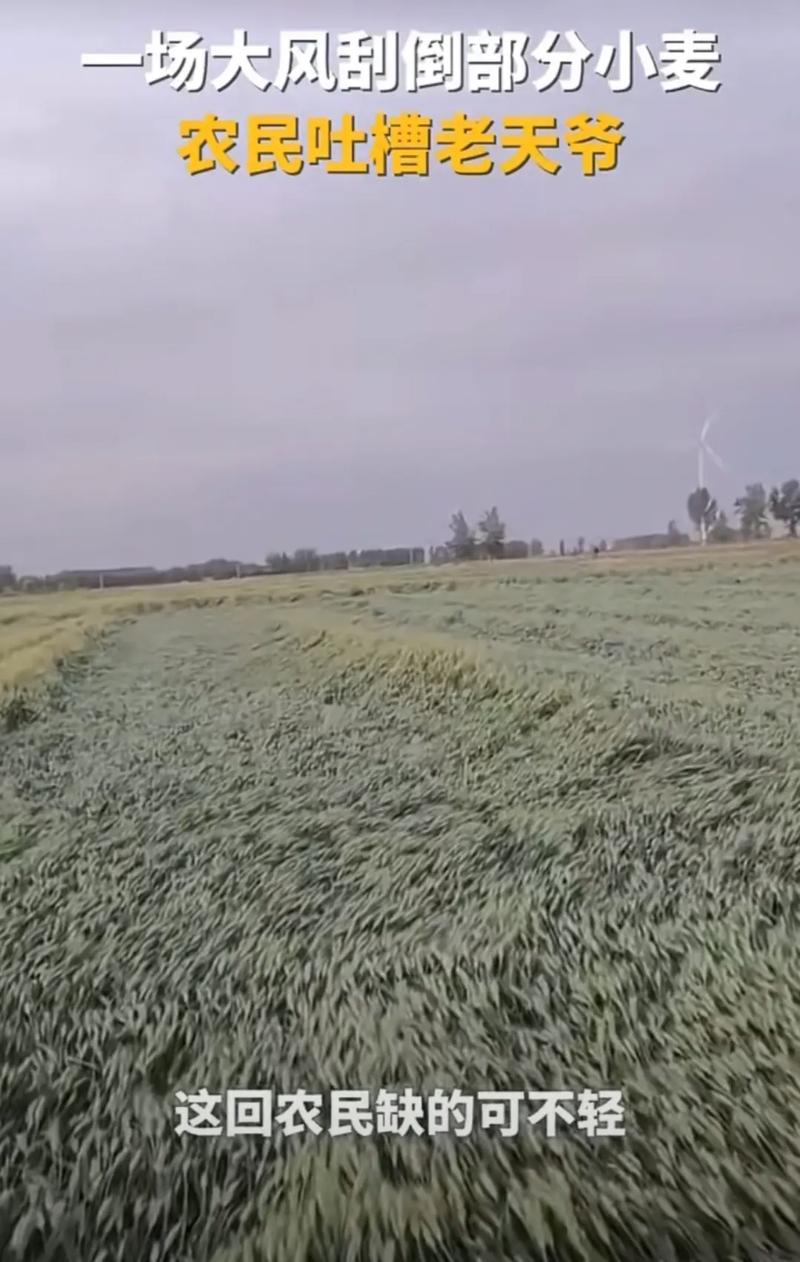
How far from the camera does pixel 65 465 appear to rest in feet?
4.10

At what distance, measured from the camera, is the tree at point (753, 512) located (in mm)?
1275

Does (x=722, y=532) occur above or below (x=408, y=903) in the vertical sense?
above

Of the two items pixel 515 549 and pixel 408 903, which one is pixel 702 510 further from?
pixel 408 903

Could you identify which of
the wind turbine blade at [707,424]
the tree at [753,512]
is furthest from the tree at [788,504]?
the wind turbine blade at [707,424]

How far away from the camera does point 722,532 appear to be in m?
1.29

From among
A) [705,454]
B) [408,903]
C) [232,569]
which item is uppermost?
[705,454]

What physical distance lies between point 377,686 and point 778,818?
0.56 meters

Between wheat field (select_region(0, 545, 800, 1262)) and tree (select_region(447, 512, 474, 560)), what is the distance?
3 cm

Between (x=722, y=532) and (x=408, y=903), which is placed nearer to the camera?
(x=408, y=903)

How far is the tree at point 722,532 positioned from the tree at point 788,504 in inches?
2.6

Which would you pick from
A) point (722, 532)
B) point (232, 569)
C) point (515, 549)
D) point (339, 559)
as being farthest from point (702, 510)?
point (232, 569)

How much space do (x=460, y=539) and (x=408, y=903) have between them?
49 centimetres

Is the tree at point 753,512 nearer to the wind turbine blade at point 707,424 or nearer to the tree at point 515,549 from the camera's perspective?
the wind turbine blade at point 707,424

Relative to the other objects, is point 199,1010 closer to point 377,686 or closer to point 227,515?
point 377,686
